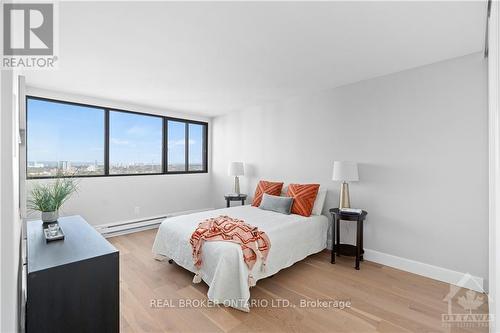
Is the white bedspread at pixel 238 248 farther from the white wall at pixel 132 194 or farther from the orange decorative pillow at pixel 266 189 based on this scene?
the white wall at pixel 132 194

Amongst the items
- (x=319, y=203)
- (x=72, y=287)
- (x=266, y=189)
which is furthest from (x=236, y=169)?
(x=72, y=287)

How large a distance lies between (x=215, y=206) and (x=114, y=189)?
2189 mm

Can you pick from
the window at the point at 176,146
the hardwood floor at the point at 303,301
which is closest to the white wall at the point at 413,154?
the hardwood floor at the point at 303,301

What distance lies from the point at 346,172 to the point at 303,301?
166cm

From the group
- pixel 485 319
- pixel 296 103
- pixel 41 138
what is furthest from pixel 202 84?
pixel 485 319

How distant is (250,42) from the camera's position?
2.24 m

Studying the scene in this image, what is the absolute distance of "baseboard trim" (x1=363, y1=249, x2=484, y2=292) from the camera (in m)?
2.47

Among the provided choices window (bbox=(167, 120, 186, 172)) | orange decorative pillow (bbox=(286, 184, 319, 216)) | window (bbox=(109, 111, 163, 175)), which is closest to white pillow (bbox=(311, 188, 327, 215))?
orange decorative pillow (bbox=(286, 184, 319, 216))

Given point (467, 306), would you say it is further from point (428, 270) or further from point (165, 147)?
point (165, 147)

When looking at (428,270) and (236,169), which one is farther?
(236,169)

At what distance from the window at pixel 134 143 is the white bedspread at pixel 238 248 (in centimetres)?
208

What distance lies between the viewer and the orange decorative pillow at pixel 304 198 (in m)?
3.47

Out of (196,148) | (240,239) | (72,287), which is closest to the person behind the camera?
(72,287)

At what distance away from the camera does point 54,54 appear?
2.46m
